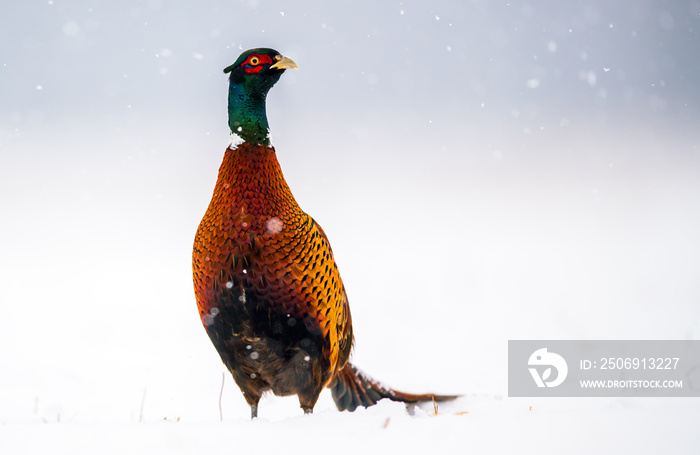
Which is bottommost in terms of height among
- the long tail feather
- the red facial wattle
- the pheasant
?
the long tail feather

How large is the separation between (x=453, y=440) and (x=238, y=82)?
85.4 inches

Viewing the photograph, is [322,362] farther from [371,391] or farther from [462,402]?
[462,402]

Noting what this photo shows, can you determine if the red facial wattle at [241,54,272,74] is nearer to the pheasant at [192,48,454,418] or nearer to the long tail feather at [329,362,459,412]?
the pheasant at [192,48,454,418]

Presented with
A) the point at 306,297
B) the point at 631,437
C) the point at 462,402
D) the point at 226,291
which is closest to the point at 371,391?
the point at 462,402

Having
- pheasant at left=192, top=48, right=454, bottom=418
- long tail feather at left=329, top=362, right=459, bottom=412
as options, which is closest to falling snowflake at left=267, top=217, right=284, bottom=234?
pheasant at left=192, top=48, right=454, bottom=418

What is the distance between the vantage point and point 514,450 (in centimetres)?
237

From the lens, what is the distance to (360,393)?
12.0ft

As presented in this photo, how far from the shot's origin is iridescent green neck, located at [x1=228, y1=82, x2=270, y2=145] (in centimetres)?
297

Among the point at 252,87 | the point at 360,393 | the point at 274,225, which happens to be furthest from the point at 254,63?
the point at 360,393

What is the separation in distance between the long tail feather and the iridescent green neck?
164 cm

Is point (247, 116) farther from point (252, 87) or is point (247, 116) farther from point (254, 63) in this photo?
point (254, 63)

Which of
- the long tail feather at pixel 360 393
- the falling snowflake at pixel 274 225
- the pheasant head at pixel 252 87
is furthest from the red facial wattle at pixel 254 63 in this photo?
the long tail feather at pixel 360 393

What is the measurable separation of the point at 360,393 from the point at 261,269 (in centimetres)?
136

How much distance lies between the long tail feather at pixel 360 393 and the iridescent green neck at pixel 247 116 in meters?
1.64
